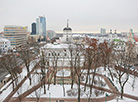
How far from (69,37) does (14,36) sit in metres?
30.3

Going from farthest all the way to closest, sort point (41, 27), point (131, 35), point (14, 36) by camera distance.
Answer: point (41, 27)
point (14, 36)
point (131, 35)

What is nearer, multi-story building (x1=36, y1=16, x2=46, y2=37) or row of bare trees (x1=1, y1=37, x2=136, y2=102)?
row of bare trees (x1=1, y1=37, x2=136, y2=102)

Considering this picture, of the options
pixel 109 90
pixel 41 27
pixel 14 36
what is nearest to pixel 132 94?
pixel 109 90

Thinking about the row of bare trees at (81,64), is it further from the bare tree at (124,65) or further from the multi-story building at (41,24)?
the multi-story building at (41,24)

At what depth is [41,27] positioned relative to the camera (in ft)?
513

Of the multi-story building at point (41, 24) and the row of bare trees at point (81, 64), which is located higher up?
the multi-story building at point (41, 24)

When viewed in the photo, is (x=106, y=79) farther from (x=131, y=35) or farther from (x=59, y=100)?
(x=131, y=35)

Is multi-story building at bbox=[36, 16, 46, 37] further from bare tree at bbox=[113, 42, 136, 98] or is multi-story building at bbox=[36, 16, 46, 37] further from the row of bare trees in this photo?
bare tree at bbox=[113, 42, 136, 98]

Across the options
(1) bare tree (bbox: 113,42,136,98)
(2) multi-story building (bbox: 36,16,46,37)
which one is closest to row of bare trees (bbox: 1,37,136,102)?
(1) bare tree (bbox: 113,42,136,98)

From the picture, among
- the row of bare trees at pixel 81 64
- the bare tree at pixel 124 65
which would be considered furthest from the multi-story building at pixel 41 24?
the bare tree at pixel 124 65

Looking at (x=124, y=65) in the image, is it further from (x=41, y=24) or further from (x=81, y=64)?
(x=41, y=24)

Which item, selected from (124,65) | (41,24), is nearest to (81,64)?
(124,65)

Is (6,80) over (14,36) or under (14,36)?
under

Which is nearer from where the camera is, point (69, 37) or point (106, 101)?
point (106, 101)
